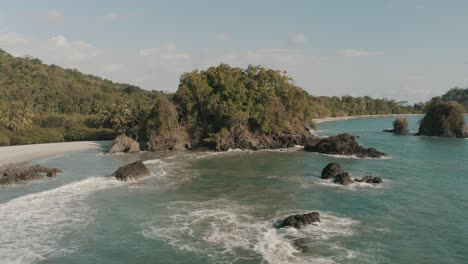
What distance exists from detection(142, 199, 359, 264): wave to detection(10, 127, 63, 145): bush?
62.0 metres

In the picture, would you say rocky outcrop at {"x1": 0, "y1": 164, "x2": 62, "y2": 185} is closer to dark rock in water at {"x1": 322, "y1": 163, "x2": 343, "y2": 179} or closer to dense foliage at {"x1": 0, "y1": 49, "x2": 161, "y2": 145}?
dense foliage at {"x1": 0, "y1": 49, "x2": 161, "y2": 145}

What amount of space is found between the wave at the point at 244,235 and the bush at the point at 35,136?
204ft

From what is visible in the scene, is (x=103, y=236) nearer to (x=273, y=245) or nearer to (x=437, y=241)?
(x=273, y=245)

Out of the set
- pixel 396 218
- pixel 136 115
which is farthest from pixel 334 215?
pixel 136 115

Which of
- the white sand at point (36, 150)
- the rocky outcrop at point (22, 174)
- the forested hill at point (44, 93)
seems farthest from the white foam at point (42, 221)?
the forested hill at point (44, 93)

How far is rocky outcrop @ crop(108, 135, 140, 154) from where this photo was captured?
71250 millimetres

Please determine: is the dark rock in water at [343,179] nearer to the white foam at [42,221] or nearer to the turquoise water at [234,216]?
the turquoise water at [234,216]

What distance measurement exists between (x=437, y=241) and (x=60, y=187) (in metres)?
36.3

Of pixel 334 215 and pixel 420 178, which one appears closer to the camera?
pixel 334 215

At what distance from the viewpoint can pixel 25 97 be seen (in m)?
124

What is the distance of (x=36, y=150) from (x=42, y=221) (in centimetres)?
4710

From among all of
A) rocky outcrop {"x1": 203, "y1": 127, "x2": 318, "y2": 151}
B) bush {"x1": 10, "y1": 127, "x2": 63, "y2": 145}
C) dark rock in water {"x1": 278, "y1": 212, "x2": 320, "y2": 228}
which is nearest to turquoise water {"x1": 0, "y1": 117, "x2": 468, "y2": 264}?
dark rock in water {"x1": 278, "y1": 212, "x2": 320, "y2": 228}

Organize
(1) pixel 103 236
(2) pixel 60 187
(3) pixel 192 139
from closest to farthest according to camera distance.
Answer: (1) pixel 103 236, (2) pixel 60 187, (3) pixel 192 139

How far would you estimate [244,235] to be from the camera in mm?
28672
